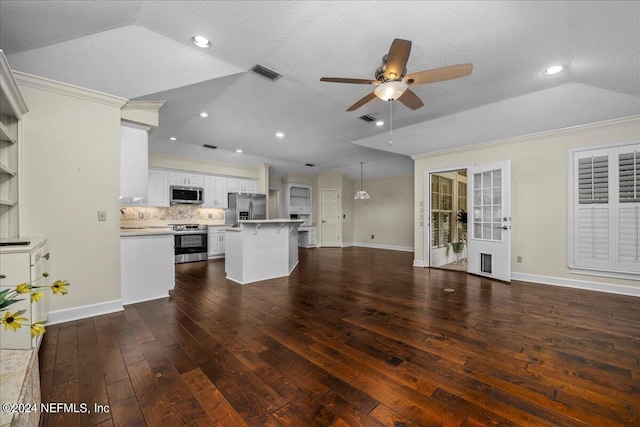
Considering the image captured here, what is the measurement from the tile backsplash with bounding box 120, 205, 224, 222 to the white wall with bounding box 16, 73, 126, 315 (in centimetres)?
360

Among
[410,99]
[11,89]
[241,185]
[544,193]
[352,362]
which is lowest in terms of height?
[352,362]

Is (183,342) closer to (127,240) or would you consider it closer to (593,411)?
(127,240)

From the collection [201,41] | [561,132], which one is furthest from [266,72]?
[561,132]

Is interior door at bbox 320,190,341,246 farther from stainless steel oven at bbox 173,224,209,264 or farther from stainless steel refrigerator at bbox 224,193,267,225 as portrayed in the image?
stainless steel oven at bbox 173,224,209,264

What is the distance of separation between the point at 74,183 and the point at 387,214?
7686mm

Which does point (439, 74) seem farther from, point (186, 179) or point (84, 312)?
point (186, 179)

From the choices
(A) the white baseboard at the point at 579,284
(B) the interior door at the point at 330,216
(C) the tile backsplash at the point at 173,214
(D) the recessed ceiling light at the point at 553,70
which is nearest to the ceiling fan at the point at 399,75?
(D) the recessed ceiling light at the point at 553,70

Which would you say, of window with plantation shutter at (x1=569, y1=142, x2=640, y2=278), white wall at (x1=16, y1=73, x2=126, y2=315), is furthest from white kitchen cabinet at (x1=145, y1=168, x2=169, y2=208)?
window with plantation shutter at (x1=569, y1=142, x2=640, y2=278)

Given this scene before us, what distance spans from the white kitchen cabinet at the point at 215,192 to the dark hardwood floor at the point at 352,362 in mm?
3799

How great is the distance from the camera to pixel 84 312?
112 inches

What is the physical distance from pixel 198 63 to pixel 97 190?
1757mm

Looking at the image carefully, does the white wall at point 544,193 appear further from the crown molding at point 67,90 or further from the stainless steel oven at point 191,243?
the stainless steel oven at point 191,243

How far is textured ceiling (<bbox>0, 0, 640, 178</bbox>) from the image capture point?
80.9 inches

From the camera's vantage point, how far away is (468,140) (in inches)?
193
